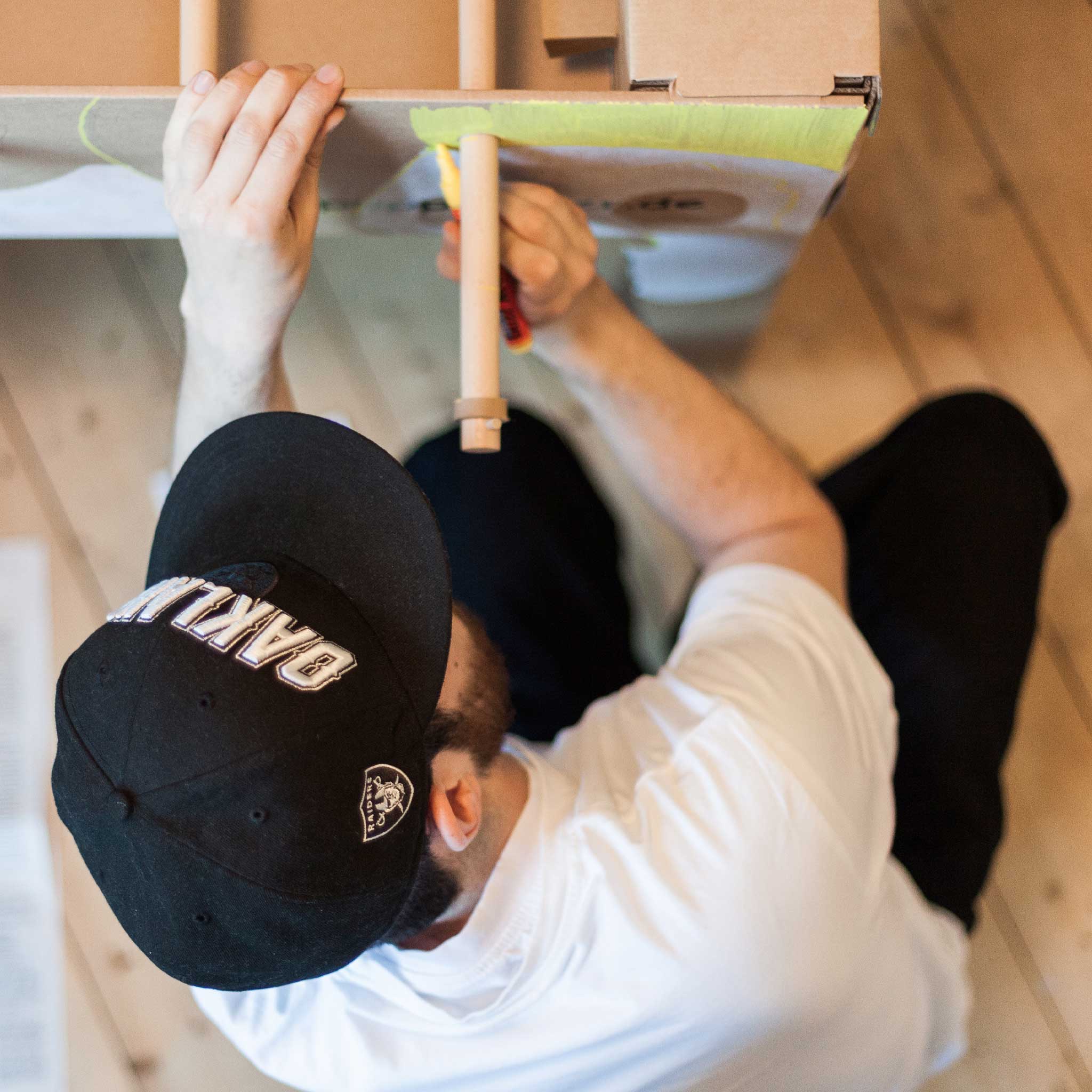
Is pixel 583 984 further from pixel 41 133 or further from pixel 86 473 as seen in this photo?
pixel 86 473

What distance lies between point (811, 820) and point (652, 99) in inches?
17.7

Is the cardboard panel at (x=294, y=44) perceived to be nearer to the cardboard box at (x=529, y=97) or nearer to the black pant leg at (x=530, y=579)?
the cardboard box at (x=529, y=97)

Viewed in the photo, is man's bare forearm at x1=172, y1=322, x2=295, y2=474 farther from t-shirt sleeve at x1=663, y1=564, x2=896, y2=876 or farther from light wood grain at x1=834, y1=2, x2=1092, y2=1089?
light wood grain at x1=834, y1=2, x2=1092, y2=1089

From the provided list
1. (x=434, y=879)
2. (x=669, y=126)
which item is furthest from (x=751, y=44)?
(x=434, y=879)

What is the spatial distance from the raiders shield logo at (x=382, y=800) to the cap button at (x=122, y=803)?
4.5 inches

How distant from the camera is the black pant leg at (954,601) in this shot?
83cm

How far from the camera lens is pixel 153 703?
1.71ft

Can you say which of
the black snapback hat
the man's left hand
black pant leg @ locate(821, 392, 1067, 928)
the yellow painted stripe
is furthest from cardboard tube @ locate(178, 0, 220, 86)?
black pant leg @ locate(821, 392, 1067, 928)

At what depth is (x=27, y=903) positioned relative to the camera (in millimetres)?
1023

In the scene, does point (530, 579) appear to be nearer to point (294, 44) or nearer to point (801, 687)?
point (801, 687)

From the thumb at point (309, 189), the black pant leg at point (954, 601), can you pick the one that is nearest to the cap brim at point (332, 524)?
the thumb at point (309, 189)

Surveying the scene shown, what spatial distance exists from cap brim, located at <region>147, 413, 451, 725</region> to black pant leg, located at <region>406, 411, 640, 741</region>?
0.98 feet

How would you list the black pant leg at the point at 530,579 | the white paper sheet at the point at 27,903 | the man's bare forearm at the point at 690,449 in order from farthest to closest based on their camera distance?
1. the white paper sheet at the point at 27,903
2. the black pant leg at the point at 530,579
3. the man's bare forearm at the point at 690,449

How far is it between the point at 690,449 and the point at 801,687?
215 millimetres
